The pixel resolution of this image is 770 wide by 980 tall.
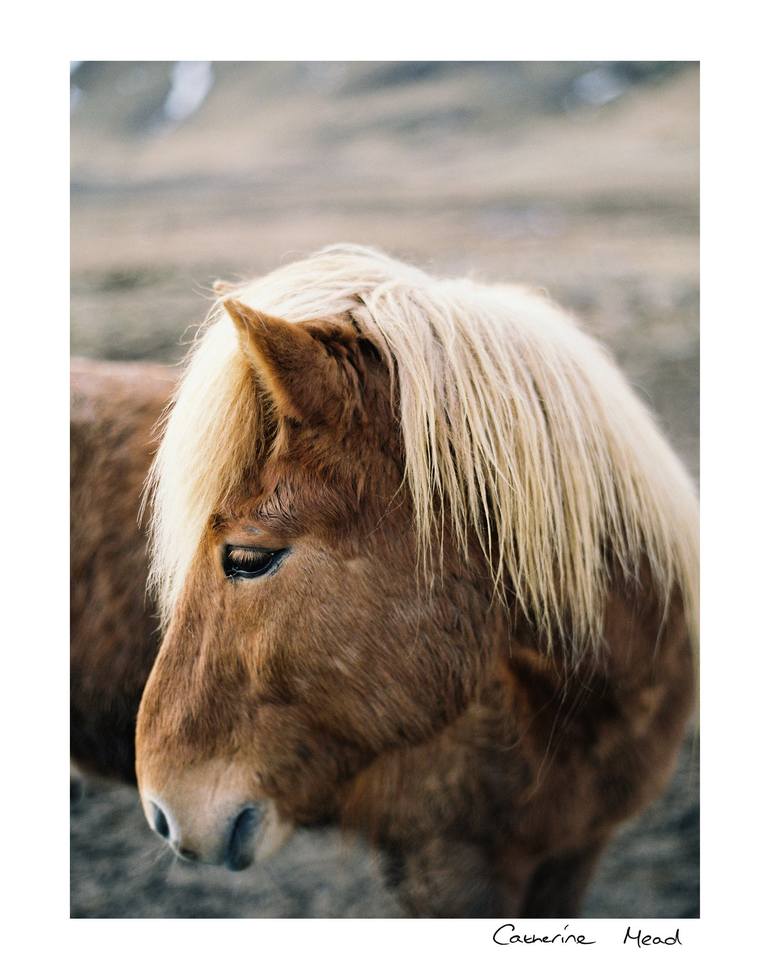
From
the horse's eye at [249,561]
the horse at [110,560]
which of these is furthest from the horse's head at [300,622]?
the horse at [110,560]

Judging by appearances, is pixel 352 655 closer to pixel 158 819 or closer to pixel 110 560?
pixel 158 819

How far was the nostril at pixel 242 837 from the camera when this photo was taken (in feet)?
3.11

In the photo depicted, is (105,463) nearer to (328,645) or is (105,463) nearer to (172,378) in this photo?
(172,378)

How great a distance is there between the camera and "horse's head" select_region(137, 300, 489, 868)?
85cm

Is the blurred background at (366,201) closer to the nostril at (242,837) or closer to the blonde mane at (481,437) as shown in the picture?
the nostril at (242,837)

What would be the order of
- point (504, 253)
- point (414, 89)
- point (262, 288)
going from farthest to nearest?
point (504, 253), point (414, 89), point (262, 288)

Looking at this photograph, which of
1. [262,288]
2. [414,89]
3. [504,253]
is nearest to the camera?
[262,288]

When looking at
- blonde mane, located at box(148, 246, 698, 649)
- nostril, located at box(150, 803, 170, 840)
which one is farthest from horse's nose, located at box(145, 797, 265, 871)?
blonde mane, located at box(148, 246, 698, 649)

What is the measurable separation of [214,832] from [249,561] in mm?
361
